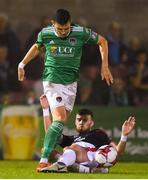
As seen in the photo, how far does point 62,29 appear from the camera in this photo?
11.6 meters

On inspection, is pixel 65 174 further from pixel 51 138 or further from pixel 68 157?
pixel 51 138

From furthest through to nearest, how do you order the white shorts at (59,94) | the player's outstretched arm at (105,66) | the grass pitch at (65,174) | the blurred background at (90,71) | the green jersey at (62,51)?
the blurred background at (90,71)
the green jersey at (62,51)
the white shorts at (59,94)
the player's outstretched arm at (105,66)
the grass pitch at (65,174)

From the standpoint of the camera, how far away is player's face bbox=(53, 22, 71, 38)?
11.5 metres

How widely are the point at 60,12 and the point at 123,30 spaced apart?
340 inches

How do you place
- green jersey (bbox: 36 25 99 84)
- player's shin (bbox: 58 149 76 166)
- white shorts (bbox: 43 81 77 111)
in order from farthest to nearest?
green jersey (bbox: 36 25 99 84)
white shorts (bbox: 43 81 77 111)
player's shin (bbox: 58 149 76 166)

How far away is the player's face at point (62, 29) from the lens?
453 inches

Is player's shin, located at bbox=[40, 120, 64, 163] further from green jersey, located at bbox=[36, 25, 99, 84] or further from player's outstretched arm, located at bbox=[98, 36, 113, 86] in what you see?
player's outstretched arm, located at bbox=[98, 36, 113, 86]

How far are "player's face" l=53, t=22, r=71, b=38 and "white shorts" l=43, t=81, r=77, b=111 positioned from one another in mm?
699

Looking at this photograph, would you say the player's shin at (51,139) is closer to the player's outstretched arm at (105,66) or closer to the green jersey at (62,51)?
the green jersey at (62,51)

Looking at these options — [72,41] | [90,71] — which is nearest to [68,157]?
[72,41]

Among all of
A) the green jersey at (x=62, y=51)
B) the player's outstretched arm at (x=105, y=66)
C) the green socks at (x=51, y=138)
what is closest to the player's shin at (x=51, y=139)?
the green socks at (x=51, y=138)

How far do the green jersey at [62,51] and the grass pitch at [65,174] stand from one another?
1385mm

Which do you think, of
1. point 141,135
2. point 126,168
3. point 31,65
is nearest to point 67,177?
point 126,168

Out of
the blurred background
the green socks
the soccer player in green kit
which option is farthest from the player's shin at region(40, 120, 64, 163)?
the blurred background
